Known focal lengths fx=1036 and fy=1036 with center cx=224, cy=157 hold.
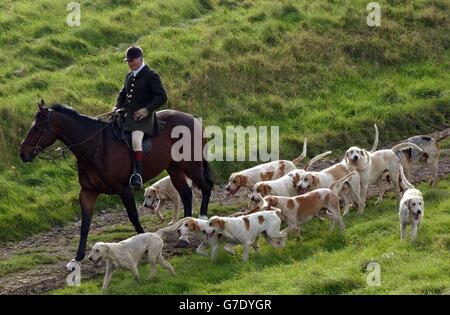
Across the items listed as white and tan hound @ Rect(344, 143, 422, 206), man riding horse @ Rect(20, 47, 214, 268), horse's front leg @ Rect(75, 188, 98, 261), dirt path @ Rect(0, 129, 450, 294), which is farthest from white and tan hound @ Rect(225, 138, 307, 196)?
horse's front leg @ Rect(75, 188, 98, 261)

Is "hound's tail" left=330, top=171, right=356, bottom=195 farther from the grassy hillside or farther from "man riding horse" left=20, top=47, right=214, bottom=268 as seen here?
the grassy hillside

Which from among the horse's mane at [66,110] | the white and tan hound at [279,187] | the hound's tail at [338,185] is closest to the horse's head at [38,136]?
the horse's mane at [66,110]

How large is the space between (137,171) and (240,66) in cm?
836

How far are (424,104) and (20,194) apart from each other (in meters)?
9.71

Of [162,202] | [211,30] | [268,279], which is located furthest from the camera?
[211,30]

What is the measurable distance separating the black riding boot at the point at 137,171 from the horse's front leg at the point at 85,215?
59 cm

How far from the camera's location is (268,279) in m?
13.5

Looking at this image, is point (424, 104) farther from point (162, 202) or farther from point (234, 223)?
point (234, 223)

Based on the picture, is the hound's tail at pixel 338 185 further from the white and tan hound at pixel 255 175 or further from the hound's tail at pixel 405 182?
the white and tan hound at pixel 255 175

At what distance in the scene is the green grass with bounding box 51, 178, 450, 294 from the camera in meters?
12.8

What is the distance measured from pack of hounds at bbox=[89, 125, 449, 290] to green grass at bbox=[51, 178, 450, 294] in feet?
0.74

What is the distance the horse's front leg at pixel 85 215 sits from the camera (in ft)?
49.2
